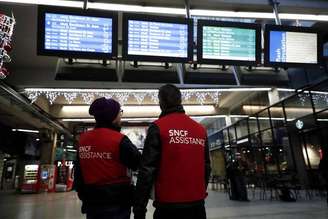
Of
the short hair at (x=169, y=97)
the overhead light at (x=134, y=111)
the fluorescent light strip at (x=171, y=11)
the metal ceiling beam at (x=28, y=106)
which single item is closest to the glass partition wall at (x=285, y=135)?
the overhead light at (x=134, y=111)

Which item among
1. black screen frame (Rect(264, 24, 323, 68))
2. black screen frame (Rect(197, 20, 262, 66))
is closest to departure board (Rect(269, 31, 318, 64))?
black screen frame (Rect(264, 24, 323, 68))

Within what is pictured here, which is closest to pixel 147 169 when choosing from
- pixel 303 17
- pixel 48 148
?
pixel 303 17

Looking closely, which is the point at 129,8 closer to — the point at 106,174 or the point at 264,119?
the point at 106,174

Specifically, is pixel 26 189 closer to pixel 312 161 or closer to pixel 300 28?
pixel 312 161

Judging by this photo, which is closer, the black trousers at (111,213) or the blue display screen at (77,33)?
the black trousers at (111,213)

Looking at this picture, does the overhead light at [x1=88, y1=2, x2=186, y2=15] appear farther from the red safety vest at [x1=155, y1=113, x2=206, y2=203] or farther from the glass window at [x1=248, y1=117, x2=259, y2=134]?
the glass window at [x1=248, y1=117, x2=259, y2=134]

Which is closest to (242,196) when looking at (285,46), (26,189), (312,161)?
(312,161)

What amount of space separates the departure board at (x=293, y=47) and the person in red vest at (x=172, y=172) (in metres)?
3.53

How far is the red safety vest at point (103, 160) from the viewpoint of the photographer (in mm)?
2246

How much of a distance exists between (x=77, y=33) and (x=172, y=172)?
3.28 m

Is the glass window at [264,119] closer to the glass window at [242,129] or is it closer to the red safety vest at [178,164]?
the glass window at [242,129]

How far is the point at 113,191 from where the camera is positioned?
221cm

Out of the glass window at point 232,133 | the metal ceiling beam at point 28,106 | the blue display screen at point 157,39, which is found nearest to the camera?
the blue display screen at point 157,39

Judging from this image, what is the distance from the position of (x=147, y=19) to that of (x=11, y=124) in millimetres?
15685
